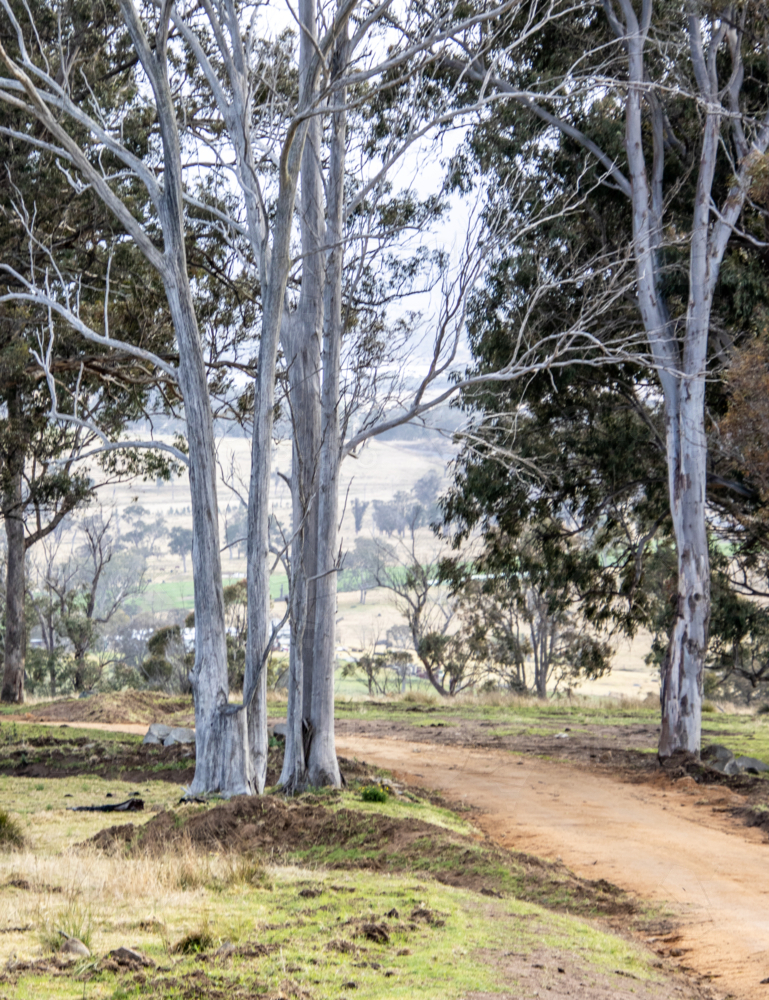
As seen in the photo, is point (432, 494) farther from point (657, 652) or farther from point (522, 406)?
point (522, 406)

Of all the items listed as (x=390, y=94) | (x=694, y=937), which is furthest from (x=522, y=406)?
(x=694, y=937)

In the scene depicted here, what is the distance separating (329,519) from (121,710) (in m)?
11.2

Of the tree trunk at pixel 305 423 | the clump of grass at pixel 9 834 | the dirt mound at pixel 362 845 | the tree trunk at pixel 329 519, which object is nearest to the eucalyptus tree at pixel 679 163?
the tree trunk at pixel 305 423

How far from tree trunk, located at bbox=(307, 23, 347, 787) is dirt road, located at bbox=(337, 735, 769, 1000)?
1.74 meters

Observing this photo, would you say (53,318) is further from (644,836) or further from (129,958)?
(129,958)

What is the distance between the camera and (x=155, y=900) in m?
5.48

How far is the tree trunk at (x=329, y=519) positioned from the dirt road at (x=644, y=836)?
174 cm

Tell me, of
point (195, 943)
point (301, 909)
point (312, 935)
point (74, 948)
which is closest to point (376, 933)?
point (312, 935)

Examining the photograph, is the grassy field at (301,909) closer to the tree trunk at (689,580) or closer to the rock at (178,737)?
the rock at (178,737)

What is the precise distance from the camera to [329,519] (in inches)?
433

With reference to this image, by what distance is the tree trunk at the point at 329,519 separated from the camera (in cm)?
1066

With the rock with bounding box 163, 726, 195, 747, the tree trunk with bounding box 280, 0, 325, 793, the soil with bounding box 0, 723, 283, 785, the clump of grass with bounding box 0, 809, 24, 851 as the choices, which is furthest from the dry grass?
the rock with bounding box 163, 726, 195, 747

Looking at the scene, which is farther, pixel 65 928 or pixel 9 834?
pixel 9 834

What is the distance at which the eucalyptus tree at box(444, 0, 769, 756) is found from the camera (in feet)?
48.3
